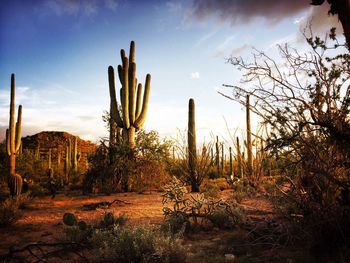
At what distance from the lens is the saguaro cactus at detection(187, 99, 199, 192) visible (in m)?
11.2

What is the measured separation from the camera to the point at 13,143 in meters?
12.1

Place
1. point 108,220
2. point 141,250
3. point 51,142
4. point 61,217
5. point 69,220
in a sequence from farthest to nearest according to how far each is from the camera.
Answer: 1. point 51,142
2. point 61,217
3. point 108,220
4. point 69,220
5. point 141,250

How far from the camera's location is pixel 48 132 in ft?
108

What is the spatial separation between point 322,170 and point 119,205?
5795mm

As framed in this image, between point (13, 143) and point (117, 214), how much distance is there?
772cm

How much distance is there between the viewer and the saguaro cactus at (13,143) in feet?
34.9

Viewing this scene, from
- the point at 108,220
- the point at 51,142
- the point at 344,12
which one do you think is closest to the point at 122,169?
the point at 108,220

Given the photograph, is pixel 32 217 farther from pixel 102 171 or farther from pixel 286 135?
pixel 286 135

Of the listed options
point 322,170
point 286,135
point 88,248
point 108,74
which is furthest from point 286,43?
point 108,74

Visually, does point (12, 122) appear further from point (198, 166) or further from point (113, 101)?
point (198, 166)

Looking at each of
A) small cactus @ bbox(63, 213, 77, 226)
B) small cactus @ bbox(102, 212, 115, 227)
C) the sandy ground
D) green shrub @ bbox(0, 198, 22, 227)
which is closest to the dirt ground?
the sandy ground

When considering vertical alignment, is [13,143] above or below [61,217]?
above

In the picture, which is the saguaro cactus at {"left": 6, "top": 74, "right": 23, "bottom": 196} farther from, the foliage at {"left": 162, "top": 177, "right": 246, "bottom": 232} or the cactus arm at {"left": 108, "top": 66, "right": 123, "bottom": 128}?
the foliage at {"left": 162, "top": 177, "right": 246, "bottom": 232}

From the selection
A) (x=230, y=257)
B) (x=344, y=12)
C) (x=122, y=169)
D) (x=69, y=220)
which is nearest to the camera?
(x=344, y=12)
